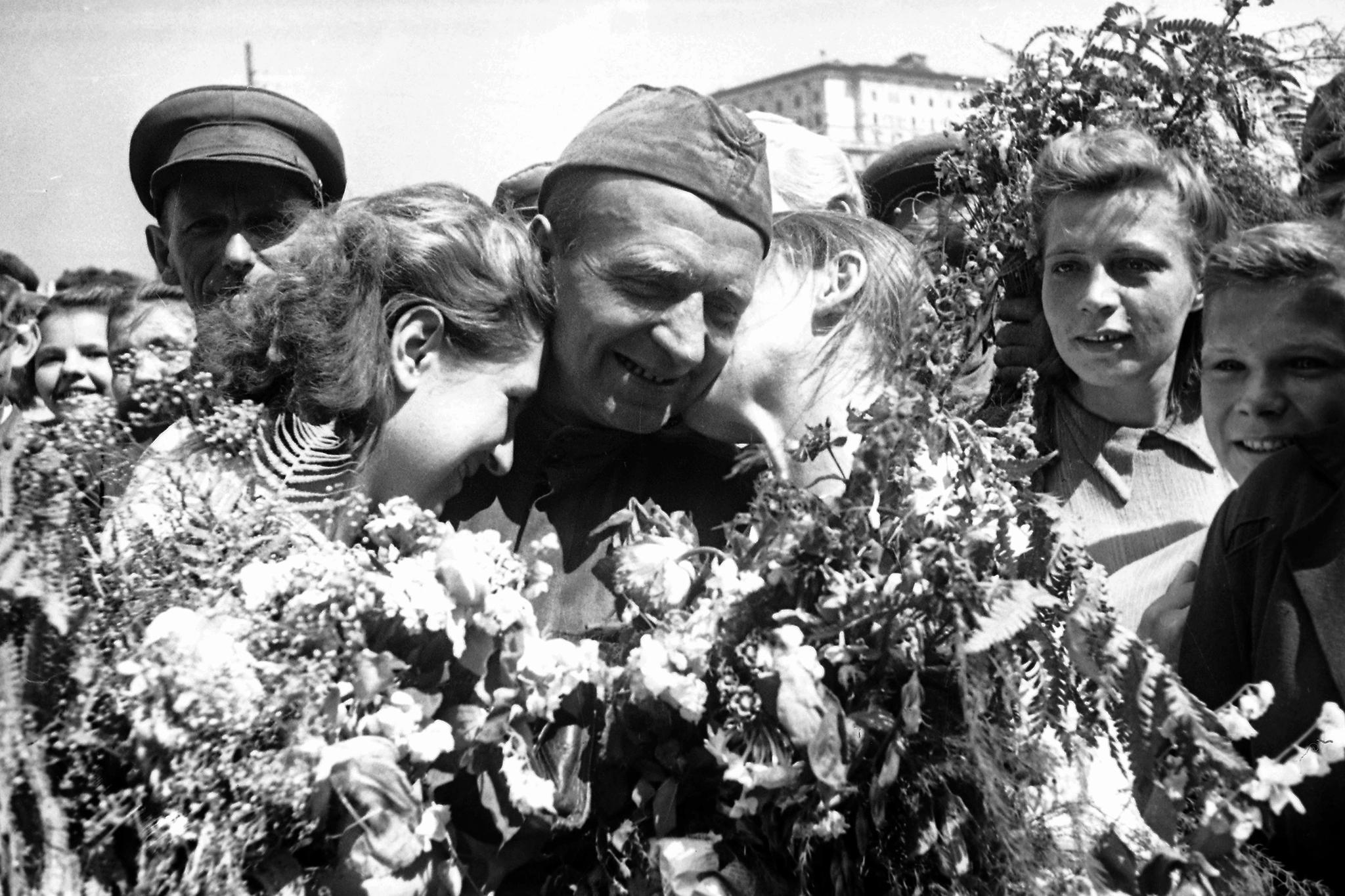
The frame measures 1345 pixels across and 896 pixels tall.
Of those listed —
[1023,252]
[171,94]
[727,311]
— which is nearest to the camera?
[727,311]

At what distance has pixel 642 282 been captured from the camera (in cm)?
230

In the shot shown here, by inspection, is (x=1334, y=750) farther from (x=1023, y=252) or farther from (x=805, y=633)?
(x=1023, y=252)

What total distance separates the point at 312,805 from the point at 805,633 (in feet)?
2.08

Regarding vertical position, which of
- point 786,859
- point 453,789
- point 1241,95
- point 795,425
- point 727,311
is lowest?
point 786,859

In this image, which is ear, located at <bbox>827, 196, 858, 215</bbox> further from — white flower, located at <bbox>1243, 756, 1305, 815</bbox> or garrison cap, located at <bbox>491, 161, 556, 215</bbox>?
white flower, located at <bbox>1243, 756, 1305, 815</bbox>

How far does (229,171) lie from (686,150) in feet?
4.58

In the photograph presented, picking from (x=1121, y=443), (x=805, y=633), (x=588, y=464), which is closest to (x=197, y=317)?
(x=588, y=464)

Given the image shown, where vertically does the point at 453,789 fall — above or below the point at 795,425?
below

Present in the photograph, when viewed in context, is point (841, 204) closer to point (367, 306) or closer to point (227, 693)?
point (367, 306)

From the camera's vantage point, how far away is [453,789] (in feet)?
5.81

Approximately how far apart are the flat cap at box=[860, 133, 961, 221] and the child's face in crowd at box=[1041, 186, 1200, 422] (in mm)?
1013

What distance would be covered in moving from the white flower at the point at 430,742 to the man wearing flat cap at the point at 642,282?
62cm

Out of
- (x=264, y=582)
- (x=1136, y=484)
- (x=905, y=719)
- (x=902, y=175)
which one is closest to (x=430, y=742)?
(x=264, y=582)

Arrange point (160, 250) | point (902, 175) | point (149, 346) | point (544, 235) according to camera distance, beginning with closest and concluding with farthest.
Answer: point (544, 235) → point (149, 346) → point (160, 250) → point (902, 175)
